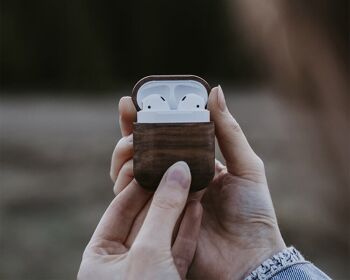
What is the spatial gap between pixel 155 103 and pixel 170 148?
7 cm

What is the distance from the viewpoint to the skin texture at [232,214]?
89 cm

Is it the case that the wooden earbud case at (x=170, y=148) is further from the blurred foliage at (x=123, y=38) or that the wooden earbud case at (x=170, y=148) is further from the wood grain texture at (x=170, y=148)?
the blurred foliage at (x=123, y=38)

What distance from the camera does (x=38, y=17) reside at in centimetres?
452

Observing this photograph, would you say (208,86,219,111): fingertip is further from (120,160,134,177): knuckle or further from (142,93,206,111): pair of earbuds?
(120,160,134,177): knuckle

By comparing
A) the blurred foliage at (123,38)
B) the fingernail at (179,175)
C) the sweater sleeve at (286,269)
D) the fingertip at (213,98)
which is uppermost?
the blurred foliage at (123,38)

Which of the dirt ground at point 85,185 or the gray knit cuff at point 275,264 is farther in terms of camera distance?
the dirt ground at point 85,185

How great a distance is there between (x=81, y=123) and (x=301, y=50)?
2.30 m

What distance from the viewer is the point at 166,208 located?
0.74 metres

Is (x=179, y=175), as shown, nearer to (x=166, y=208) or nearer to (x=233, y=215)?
(x=166, y=208)

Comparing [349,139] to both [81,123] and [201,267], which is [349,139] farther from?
[81,123]

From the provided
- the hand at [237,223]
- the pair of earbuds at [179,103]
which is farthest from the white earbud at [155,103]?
the hand at [237,223]

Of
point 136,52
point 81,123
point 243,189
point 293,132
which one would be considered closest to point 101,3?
point 136,52

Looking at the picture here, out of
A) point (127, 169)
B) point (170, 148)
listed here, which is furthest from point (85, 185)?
point (170, 148)

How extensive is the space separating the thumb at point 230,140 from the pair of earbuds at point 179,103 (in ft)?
0.11
